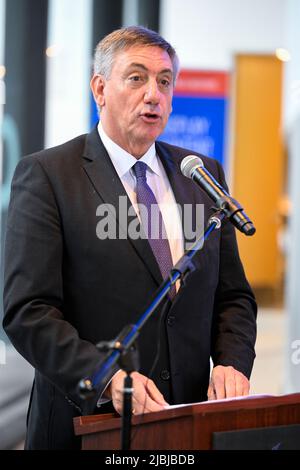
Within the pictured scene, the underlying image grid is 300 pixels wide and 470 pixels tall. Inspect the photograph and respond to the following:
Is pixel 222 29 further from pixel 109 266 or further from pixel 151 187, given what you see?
pixel 109 266

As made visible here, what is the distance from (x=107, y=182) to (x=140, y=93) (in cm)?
26

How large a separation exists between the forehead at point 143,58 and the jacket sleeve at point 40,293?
379 mm

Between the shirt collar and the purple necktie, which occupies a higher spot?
the shirt collar

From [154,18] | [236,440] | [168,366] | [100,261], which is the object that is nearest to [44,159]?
[100,261]

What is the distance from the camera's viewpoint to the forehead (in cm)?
199

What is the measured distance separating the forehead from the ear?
0.10 meters

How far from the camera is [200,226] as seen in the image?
2119mm

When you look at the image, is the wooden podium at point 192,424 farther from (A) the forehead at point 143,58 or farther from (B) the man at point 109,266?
(A) the forehead at point 143,58

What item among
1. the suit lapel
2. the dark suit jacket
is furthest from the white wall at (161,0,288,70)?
the dark suit jacket

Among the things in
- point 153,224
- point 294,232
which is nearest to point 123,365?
point 153,224

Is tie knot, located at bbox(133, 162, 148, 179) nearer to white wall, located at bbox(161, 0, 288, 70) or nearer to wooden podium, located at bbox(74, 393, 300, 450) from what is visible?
wooden podium, located at bbox(74, 393, 300, 450)

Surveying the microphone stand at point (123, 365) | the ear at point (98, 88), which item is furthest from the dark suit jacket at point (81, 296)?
the microphone stand at point (123, 365)

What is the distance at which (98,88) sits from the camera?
2.12 meters

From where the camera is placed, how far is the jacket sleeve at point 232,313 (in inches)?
81.5
